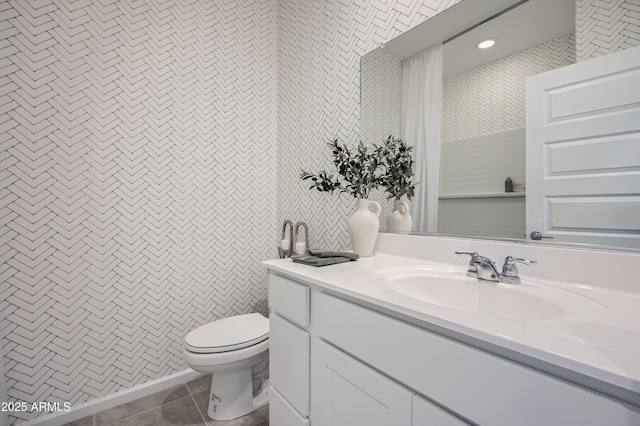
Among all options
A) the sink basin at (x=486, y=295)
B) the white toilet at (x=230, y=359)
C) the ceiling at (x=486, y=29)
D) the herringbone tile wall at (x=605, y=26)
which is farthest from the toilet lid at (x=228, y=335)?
the herringbone tile wall at (x=605, y=26)

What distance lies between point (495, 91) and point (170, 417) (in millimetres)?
2119

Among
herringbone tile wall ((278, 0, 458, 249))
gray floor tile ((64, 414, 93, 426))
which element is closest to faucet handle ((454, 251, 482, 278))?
herringbone tile wall ((278, 0, 458, 249))

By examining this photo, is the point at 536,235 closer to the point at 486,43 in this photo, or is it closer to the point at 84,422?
the point at 486,43

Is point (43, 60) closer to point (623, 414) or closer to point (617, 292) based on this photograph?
point (623, 414)

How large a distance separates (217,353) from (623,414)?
1.35m

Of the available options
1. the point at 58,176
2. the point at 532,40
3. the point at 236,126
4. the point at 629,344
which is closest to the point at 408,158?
the point at 532,40

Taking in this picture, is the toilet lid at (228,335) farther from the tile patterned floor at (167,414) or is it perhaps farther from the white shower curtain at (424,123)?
the white shower curtain at (424,123)

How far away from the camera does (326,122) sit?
5.69 ft

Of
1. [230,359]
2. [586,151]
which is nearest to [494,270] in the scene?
[586,151]

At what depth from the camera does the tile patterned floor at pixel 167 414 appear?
1.39 m

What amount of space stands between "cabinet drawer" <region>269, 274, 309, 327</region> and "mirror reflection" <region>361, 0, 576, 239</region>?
0.63 m

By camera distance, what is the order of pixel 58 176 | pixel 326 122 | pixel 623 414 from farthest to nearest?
pixel 326 122 → pixel 58 176 → pixel 623 414

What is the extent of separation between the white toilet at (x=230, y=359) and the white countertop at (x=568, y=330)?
0.80 m

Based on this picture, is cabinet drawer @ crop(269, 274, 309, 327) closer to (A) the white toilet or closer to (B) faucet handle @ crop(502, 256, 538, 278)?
(A) the white toilet
